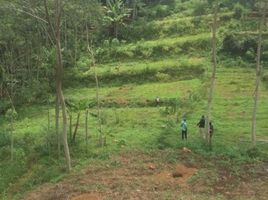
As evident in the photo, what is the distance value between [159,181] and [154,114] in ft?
39.3

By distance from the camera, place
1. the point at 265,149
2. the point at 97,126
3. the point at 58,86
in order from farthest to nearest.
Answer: the point at 97,126, the point at 265,149, the point at 58,86

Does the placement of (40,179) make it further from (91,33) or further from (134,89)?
(91,33)

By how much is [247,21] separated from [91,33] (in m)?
15.3

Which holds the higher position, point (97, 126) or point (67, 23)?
Result: point (67, 23)

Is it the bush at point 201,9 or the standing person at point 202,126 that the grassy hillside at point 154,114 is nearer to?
the standing person at point 202,126

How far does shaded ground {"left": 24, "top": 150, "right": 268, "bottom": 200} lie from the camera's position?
2181 cm

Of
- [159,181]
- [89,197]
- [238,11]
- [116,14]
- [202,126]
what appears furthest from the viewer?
[116,14]

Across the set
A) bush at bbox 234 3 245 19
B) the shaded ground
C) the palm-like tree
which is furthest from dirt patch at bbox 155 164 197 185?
the palm-like tree

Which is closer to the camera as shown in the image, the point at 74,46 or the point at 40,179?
the point at 40,179

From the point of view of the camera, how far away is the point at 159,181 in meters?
23.3

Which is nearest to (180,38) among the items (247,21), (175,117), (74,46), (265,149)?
(247,21)

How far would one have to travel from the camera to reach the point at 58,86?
1000 inches

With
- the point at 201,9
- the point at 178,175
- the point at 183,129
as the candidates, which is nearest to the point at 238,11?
the point at 201,9

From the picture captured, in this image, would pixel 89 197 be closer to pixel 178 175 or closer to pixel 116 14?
pixel 178 175
